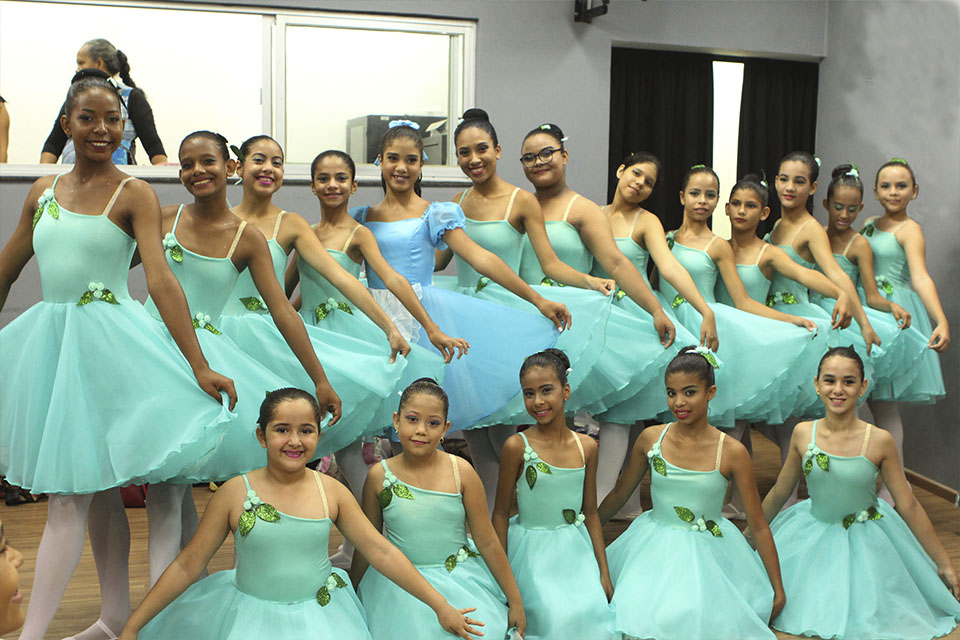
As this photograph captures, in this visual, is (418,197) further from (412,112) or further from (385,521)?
(412,112)

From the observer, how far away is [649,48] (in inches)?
A: 229

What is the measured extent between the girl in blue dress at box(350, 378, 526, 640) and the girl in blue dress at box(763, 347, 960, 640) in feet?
3.02

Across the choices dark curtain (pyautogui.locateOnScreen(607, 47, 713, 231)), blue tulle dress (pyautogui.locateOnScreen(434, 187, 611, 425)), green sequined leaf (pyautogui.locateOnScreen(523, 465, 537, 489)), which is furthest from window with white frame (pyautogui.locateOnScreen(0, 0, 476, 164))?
green sequined leaf (pyautogui.locateOnScreen(523, 465, 537, 489))

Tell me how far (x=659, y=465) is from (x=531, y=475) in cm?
39

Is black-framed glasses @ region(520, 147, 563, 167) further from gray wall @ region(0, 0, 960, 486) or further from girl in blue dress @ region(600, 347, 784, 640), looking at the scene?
gray wall @ region(0, 0, 960, 486)

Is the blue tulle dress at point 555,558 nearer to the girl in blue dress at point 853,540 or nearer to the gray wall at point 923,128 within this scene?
the girl in blue dress at point 853,540

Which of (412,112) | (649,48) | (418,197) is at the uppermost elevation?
(649,48)

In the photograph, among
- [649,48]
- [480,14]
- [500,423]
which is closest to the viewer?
[500,423]

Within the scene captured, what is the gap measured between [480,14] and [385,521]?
3331 millimetres

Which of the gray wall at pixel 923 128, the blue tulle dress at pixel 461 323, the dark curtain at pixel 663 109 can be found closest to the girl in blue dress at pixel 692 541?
the blue tulle dress at pixel 461 323

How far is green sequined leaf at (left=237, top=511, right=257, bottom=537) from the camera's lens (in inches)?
99.6

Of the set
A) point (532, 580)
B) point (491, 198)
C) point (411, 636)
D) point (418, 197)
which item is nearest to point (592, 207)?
point (491, 198)

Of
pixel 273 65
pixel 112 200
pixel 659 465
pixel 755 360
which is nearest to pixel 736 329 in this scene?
pixel 755 360

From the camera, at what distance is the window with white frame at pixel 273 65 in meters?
5.34
